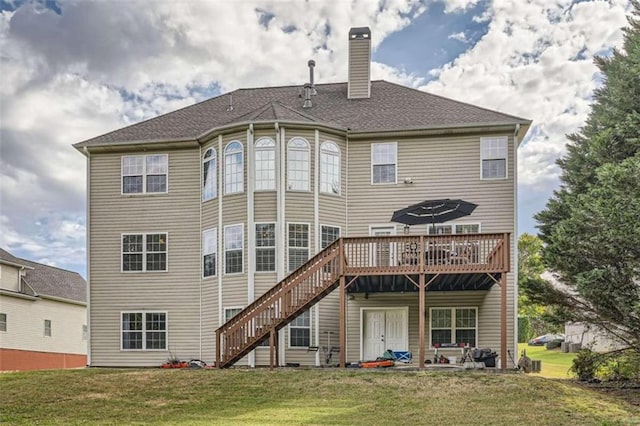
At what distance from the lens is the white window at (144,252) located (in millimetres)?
21875

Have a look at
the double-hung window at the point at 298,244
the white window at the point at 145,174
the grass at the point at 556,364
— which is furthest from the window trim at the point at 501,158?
the white window at the point at 145,174

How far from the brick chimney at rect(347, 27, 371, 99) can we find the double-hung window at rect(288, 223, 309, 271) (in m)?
5.76

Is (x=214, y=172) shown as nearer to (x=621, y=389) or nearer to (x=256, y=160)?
(x=256, y=160)

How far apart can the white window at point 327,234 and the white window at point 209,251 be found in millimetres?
3325

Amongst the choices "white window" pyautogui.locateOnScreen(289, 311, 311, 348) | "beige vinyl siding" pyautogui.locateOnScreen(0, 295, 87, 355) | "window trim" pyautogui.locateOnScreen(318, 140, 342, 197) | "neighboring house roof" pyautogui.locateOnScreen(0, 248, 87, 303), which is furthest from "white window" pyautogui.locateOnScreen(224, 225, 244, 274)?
"neighboring house roof" pyautogui.locateOnScreen(0, 248, 87, 303)

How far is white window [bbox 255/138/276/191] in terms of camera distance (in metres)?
20.4

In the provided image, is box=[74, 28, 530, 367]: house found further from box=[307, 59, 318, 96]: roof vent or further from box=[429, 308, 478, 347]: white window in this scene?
box=[307, 59, 318, 96]: roof vent

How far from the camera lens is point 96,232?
22.3 meters

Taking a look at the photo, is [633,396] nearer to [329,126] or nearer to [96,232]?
[329,126]

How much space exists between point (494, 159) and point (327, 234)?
5.65 metres

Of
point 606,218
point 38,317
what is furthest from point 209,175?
point 38,317

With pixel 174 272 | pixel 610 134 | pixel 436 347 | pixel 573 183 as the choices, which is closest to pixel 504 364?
pixel 436 347

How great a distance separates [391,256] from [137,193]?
9040 mm

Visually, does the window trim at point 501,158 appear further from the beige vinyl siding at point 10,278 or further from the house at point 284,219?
the beige vinyl siding at point 10,278
